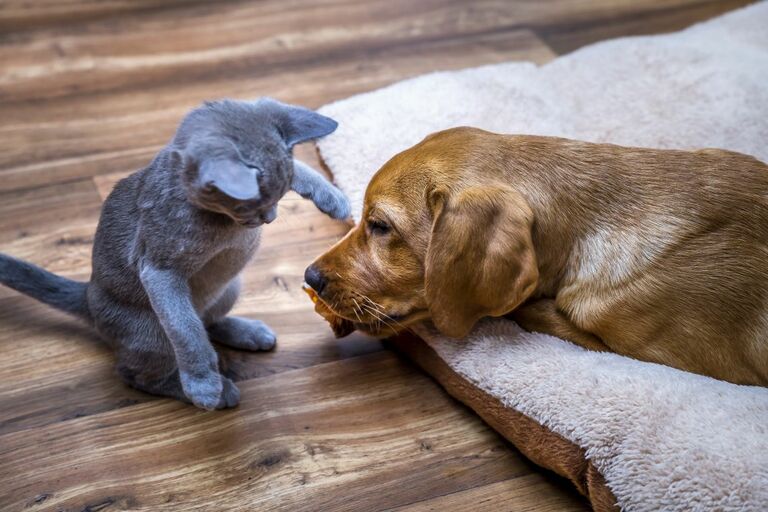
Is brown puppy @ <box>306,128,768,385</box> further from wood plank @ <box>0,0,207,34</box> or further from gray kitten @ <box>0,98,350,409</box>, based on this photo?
wood plank @ <box>0,0,207,34</box>

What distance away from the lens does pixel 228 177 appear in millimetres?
1960

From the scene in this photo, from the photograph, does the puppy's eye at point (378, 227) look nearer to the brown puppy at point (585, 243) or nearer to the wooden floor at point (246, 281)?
the brown puppy at point (585, 243)

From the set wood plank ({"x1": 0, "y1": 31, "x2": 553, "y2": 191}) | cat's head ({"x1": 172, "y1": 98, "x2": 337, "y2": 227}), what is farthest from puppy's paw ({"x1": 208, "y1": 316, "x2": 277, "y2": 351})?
wood plank ({"x1": 0, "y1": 31, "x2": 553, "y2": 191})

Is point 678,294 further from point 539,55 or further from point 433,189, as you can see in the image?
point 539,55

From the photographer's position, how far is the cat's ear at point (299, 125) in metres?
2.21

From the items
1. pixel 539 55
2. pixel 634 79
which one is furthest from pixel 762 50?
pixel 539 55

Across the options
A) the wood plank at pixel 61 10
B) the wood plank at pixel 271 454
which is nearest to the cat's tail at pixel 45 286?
the wood plank at pixel 271 454

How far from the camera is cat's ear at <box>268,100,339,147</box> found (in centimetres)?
221

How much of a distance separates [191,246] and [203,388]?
1.14 feet

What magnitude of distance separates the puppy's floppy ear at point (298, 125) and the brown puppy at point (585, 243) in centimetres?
21

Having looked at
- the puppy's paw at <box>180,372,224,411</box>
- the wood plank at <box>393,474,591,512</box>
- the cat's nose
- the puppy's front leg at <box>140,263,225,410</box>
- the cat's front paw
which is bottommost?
the wood plank at <box>393,474,591,512</box>

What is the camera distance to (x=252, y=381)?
2607mm

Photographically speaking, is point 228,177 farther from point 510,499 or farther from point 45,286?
point 510,499

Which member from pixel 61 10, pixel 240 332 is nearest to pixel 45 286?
pixel 240 332
